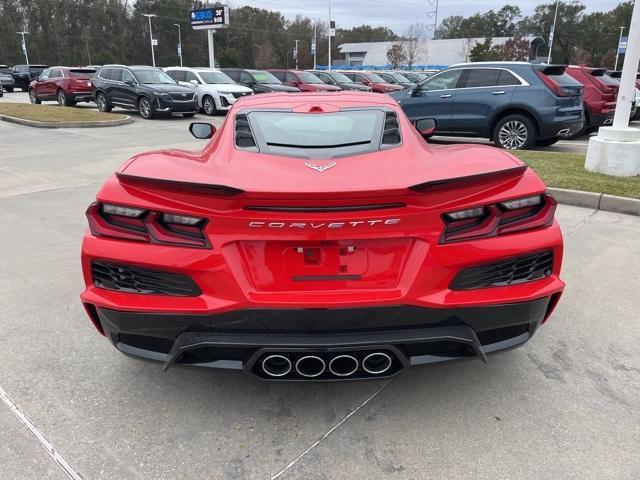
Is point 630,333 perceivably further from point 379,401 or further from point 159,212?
point 159,212

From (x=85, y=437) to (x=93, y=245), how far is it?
35.0 inches

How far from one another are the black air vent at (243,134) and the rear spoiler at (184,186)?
0.65 m

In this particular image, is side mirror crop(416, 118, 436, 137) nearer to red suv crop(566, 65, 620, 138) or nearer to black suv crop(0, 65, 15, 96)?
red suv crop(566, 65, 620, 138)

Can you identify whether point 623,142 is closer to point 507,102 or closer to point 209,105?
point 507,102

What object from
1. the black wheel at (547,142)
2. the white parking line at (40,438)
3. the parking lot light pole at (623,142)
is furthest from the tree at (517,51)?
the white parking line at (40,438)

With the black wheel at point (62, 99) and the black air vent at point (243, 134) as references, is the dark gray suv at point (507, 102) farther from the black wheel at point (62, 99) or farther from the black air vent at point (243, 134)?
the black wheel at point (62, 99)

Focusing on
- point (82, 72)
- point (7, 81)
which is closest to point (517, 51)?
point (7, 81)

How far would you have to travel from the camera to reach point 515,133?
10.5 metres

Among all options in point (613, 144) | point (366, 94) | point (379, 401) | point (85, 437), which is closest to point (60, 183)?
point (366, 94)

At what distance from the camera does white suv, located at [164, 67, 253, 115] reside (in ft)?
59.4

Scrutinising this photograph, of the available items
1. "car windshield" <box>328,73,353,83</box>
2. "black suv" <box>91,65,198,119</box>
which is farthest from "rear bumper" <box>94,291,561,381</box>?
"car windshield" <box>328,73,353,83</box>

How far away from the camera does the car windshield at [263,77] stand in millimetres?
20844

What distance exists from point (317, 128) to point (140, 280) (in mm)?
1345

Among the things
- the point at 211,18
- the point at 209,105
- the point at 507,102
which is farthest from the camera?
the point at 211,18
